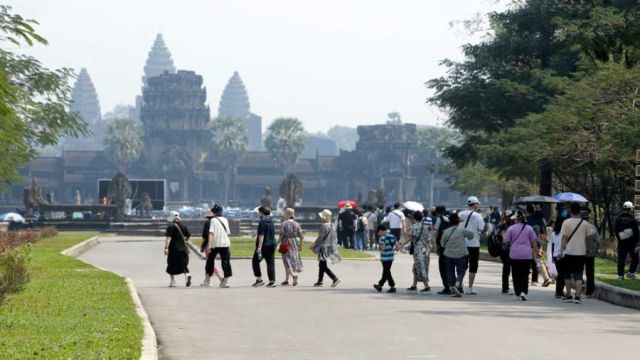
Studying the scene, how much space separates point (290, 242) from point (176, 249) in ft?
7.10

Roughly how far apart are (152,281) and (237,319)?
10.4m

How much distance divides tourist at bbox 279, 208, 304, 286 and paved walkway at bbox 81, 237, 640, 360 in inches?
28.9

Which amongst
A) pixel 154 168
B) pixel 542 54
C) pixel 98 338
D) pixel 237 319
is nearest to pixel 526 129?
pixel 542 54

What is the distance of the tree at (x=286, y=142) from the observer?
184 metres

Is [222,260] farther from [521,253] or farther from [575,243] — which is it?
[575,243]

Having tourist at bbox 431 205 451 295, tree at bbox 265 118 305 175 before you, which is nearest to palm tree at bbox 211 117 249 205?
tree at bbox 265 118 305 175

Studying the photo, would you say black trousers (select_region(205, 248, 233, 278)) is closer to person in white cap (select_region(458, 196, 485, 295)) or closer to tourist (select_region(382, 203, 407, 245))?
person in white cap (select_region(458, 196, 485, 295))

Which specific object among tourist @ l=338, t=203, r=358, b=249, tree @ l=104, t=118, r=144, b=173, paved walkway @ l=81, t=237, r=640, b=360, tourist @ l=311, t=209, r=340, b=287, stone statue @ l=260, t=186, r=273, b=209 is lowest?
paved walkway @ l=81, t=237, r=640, b=360

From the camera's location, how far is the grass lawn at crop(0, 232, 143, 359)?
46.0ft

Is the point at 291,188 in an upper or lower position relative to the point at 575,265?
upper

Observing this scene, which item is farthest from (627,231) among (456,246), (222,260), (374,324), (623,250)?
(374,324)

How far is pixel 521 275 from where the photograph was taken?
23500mm

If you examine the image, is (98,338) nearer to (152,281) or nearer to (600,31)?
(152,281)

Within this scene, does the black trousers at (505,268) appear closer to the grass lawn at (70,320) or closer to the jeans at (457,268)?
the jeans at (457,268)
